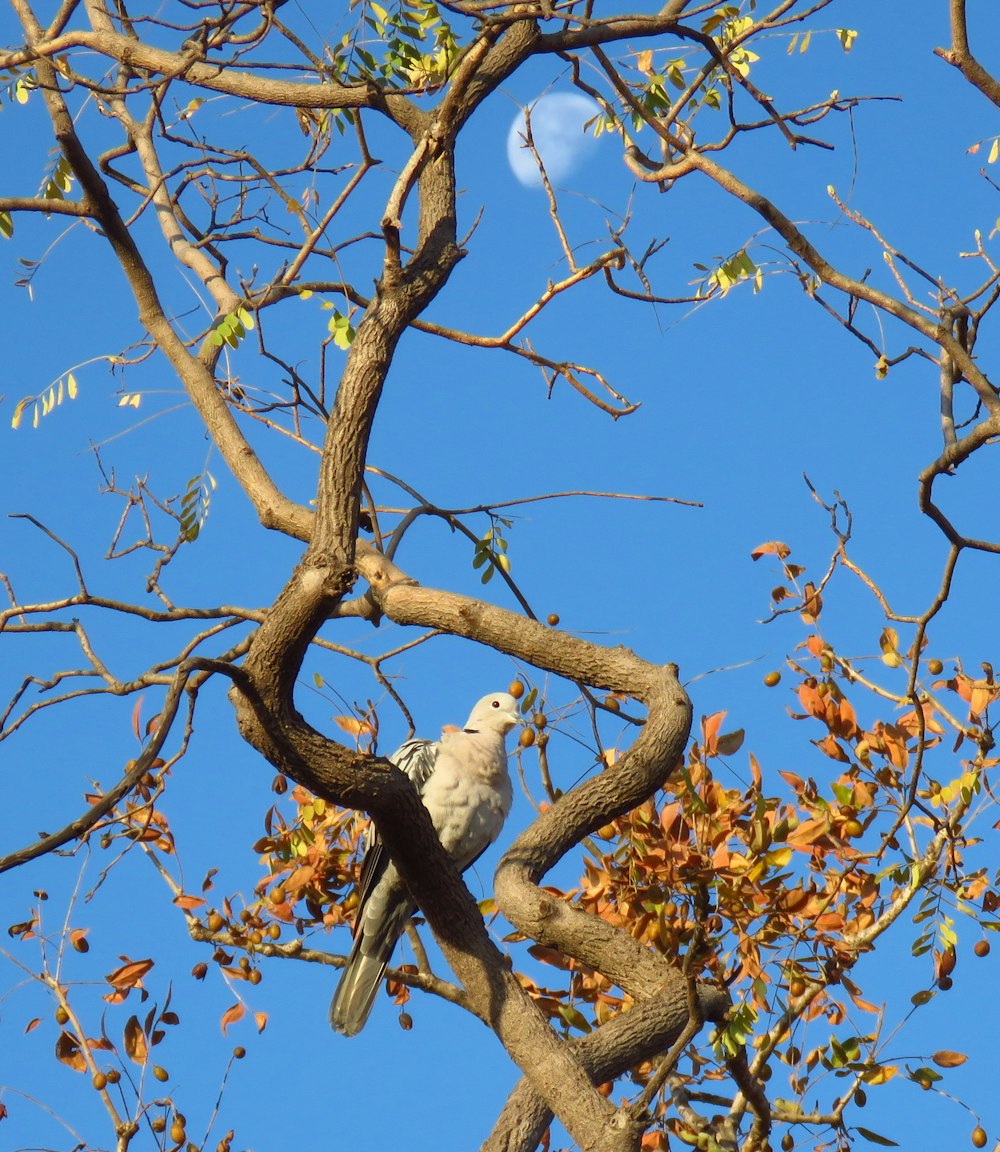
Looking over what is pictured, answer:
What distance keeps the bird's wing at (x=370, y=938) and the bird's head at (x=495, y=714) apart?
82cm

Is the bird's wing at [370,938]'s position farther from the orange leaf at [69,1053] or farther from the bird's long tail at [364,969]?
the orange leaf at [69,1053]

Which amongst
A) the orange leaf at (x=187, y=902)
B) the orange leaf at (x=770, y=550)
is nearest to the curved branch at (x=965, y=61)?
the orange leaf at (x=770, y=550)

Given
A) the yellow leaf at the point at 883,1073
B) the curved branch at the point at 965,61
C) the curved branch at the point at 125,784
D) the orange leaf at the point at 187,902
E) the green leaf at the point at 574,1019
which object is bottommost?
the yellow leaf at the point at 883,1073

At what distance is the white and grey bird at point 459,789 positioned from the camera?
4680 millimetres

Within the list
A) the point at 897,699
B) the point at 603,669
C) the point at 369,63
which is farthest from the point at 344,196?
the point at 897,699

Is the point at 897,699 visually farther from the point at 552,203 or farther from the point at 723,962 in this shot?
the point at 552,203

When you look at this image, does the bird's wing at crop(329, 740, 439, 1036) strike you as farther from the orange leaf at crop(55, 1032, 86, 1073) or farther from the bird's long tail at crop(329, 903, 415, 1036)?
the orange leaf at crop(55, 1032, 86, 1073)

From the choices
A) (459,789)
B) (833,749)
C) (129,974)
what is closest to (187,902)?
(129,974)

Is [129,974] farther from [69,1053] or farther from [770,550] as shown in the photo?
[770,550]

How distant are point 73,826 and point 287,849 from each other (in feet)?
6.19

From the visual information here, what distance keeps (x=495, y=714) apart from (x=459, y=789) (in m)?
0.36

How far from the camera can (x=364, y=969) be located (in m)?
4.69

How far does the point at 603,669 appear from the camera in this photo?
13.1 feet

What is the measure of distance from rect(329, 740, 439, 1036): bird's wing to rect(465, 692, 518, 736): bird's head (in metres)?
0.82
